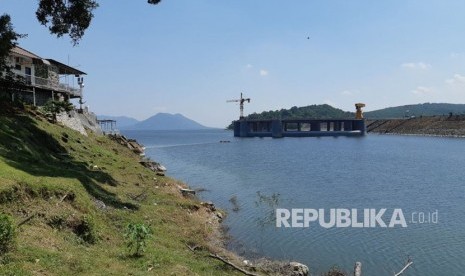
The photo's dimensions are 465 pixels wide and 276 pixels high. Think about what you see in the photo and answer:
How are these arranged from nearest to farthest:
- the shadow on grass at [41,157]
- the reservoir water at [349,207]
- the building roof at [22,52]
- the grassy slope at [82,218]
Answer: the grassy slope at [82,218] → the reservoir water at [349,207] → the shadow on grass at [41,157] → the building roof at [22,52]

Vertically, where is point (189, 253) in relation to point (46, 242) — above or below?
below

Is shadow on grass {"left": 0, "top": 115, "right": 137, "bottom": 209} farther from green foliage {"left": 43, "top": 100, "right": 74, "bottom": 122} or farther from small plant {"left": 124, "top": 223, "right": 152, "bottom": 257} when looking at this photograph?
green foliage {"left": 43, "top": 100, "right": 74, "bottom": 122}

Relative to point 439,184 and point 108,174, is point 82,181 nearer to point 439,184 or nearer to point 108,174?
point 108,174

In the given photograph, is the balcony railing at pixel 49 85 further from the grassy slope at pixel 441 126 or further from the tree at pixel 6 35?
the grassy slope at pixel 441 126

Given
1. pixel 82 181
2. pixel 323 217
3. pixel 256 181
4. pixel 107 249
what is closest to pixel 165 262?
pixel 107 249

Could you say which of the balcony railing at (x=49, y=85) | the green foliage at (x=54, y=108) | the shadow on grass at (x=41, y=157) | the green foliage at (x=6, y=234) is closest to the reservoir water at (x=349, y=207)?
the shadow on grass at (x=41, y=157)

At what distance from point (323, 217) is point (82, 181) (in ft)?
52.8

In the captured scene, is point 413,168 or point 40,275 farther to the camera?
point 413,168

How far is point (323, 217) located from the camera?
28.0 m

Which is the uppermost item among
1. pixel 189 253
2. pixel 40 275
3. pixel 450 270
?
pixel 40 275

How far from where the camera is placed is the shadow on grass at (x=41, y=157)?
67.5 ft

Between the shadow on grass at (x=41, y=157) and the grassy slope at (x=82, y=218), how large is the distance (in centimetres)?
9

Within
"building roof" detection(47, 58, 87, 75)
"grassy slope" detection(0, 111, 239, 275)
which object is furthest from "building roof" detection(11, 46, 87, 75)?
"grassy slope" detection(0, 111, 239, 275)

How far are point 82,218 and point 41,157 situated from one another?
39.8 ft
